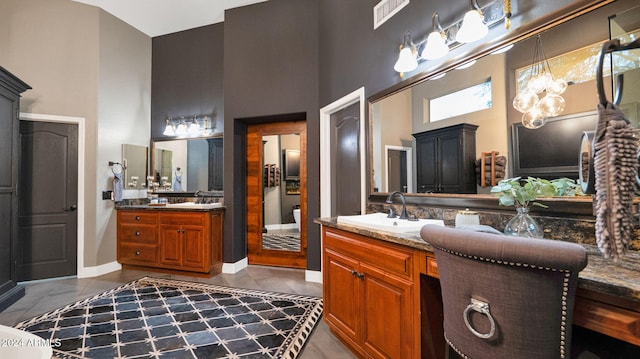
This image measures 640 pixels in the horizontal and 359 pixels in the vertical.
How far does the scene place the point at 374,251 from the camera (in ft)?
5.39

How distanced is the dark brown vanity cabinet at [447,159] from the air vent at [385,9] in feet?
3.39

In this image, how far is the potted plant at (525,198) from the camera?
4.19 ft

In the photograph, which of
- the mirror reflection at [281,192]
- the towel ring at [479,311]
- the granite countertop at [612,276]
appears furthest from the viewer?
the mirror reflection at [281,192]

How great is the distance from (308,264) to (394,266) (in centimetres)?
222

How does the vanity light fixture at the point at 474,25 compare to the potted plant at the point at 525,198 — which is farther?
the vanity light fixture at the point at 474,25

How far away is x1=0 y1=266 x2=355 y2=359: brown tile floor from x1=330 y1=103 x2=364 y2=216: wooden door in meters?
1.03

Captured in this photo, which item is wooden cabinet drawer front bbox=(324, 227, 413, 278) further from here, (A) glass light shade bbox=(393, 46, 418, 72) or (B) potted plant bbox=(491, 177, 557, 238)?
(A) glass light shade bbox=(393, 46, 418, 72)

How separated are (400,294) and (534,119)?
1104mm

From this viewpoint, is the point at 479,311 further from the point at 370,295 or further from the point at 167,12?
the point at 167,12

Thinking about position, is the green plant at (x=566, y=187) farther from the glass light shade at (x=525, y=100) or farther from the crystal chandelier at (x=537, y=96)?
the glass light shade at (x=525, y=100)

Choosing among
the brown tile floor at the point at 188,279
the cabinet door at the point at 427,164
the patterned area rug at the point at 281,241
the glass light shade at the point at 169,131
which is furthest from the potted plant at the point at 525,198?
the glass light shade at the point at 169,131

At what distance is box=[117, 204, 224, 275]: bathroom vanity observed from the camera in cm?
358

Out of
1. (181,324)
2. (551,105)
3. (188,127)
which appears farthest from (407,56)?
(188,127)

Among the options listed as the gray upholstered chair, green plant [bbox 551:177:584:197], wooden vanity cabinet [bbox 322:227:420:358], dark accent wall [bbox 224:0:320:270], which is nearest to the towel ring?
the gray upholstered chair
